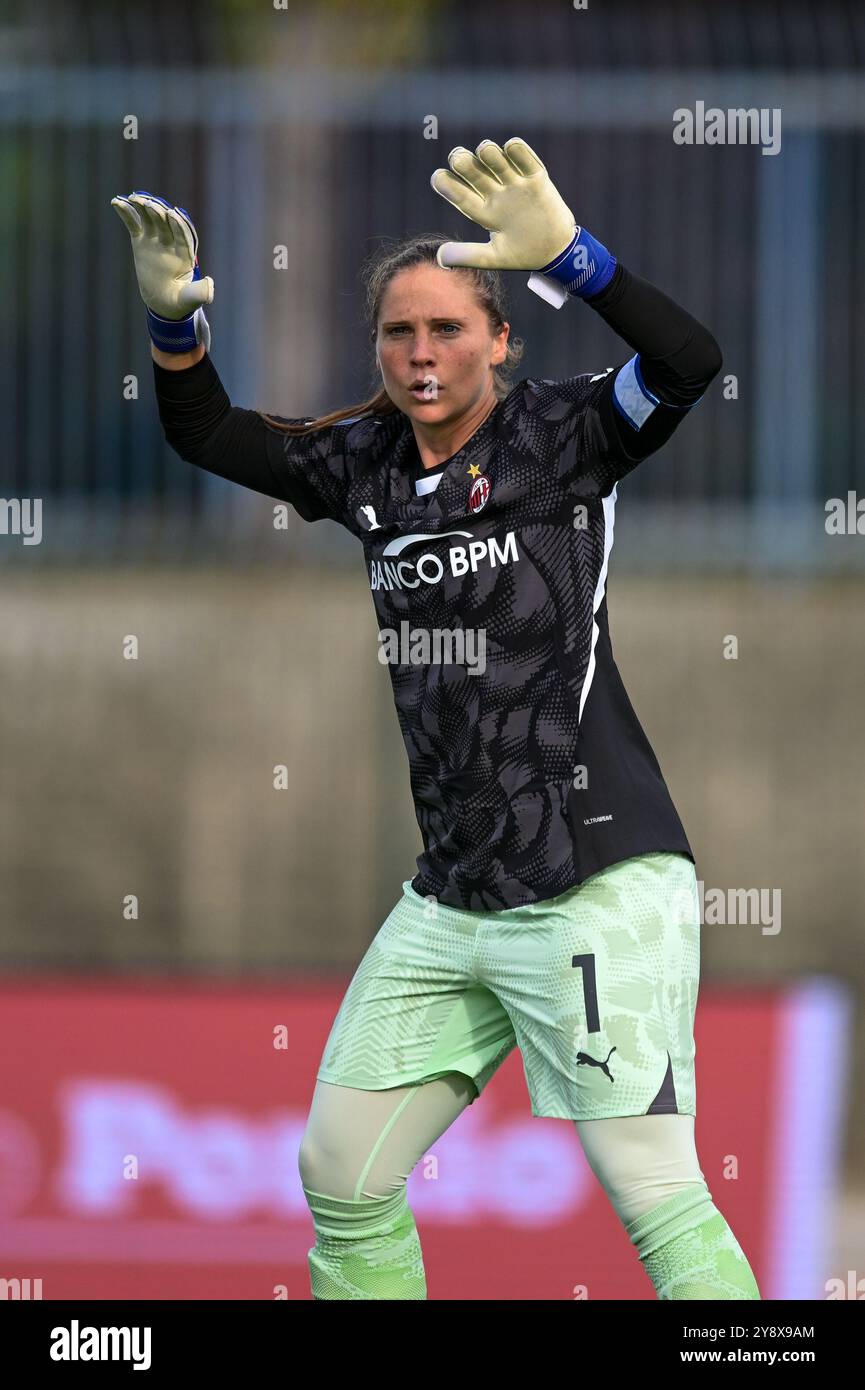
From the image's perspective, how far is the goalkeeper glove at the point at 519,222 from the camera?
3.28 meters

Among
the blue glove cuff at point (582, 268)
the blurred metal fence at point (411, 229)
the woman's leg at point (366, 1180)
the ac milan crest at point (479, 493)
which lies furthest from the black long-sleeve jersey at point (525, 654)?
the blurred metal fence at point (411, 229)

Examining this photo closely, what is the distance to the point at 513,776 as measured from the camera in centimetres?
351

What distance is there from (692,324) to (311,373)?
17.9 ft

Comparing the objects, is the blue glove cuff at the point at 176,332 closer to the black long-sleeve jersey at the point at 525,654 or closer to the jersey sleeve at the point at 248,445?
the jersey sleeve at the point at 248,445

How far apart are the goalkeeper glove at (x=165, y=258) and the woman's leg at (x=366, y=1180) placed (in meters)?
1.50

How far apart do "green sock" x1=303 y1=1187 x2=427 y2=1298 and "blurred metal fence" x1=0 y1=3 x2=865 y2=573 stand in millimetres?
5358

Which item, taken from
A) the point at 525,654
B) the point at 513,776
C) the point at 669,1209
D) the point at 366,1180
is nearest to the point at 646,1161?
the point at 669,1209

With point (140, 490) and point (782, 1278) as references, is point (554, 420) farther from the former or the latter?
point (140, 490)

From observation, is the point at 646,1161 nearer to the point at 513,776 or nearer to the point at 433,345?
the point at 513,776

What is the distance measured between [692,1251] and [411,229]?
6.05m

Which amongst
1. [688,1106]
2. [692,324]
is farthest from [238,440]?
[688,1106]

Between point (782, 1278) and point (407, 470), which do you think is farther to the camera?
point (782, 1278)

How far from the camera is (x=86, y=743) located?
861 cm

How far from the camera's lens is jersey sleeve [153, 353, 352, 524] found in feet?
12.6
